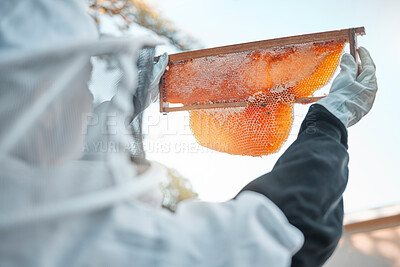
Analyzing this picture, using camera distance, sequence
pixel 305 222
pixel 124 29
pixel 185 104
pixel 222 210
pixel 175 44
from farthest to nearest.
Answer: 1. pixel 175 44
2. pixel 124 29
3. pixel 185 104
4. pixel 305 222
5. pixel 222 210

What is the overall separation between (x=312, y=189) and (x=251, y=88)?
4.13 feet

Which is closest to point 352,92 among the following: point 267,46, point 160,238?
point 267,46

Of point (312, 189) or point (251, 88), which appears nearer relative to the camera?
point (312, 189)

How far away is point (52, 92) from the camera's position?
521mm

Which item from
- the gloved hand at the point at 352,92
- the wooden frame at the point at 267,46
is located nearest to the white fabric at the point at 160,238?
the gloved hand at the point at 352,92

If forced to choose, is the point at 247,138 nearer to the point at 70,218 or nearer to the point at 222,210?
the point at 222,210

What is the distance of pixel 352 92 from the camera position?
1.35 metres

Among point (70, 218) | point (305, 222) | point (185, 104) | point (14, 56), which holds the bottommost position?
point (305, 222)

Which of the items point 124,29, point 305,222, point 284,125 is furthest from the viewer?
point 124,29

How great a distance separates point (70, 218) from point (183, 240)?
214 millimetres

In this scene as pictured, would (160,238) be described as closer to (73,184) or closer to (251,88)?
(73,184)

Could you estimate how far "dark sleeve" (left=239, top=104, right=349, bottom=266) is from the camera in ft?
2.67

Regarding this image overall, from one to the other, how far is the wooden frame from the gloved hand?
0.38 ft

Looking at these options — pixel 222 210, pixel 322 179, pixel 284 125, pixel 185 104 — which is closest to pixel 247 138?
pixel 284 125
